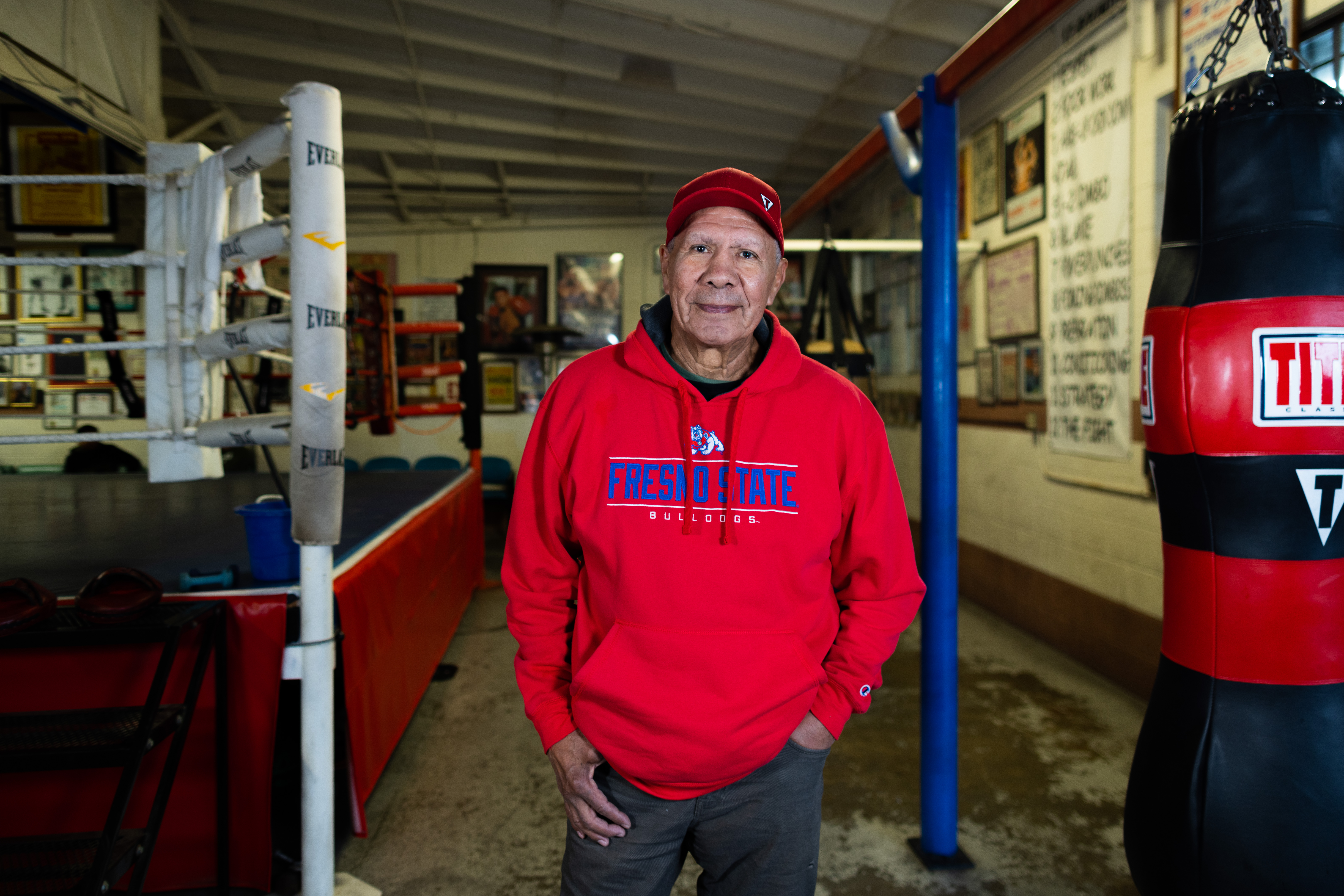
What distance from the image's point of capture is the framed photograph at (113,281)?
473 cm

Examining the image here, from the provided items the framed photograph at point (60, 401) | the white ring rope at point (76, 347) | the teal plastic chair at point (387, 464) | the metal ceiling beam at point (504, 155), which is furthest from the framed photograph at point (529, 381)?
the white ring rope at point (76, 347)

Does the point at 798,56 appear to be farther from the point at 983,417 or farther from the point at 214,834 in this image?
the point at 214,834

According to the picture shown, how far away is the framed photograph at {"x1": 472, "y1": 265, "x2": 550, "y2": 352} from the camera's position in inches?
297

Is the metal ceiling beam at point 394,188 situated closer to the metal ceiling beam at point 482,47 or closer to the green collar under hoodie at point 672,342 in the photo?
the metal ceiling beam at point 482,47

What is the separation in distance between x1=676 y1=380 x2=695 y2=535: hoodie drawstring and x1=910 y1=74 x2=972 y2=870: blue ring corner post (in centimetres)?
103

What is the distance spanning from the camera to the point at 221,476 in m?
1.77

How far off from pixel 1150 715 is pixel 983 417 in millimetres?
3276

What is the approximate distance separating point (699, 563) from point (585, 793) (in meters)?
0.38

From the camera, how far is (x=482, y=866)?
6.51ft

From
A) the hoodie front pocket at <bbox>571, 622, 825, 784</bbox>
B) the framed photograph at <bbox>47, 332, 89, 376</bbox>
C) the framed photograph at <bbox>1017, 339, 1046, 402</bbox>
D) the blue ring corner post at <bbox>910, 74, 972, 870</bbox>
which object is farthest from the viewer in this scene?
the framed photograph at <bbox>47, 332, 89, 376</bbox>

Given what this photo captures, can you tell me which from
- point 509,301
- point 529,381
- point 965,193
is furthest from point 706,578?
point 509,301

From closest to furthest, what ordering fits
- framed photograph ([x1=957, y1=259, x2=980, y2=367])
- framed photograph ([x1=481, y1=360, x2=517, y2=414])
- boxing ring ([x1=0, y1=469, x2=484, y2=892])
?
boxing ring ([x1=0, y1=469, x2=484, y2=892]) → framed photograph ([x1=957, y1=259, x2=980, y2=367]) → framed photograph ([x1=481, y1=360, x2=517, y2=414])

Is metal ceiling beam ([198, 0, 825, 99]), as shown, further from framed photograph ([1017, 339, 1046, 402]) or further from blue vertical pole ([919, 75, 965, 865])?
blue vertical pole ([919, 75, 965, 865])

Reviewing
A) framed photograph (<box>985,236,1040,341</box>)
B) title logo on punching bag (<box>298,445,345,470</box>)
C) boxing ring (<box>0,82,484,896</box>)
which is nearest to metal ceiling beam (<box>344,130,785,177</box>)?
framed photograph (<box>985,236,1040,341</box>)
